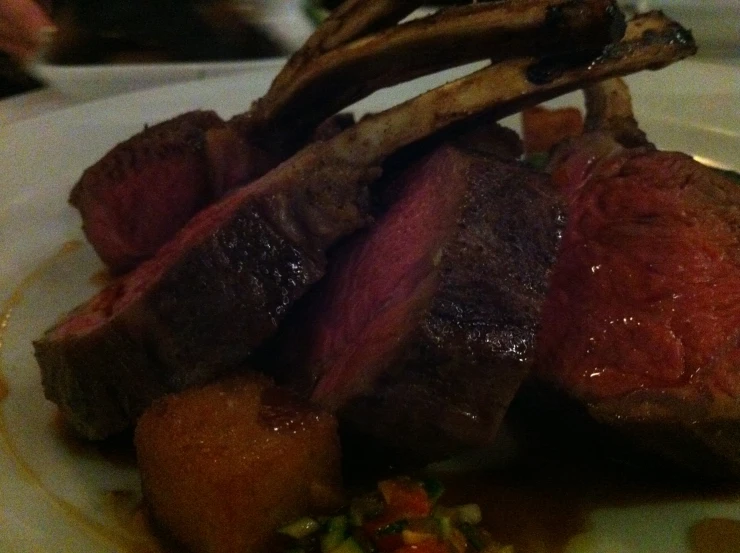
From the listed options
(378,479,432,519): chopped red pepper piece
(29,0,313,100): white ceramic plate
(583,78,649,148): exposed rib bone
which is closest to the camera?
(378,479,432,519): chopped red pepper piece

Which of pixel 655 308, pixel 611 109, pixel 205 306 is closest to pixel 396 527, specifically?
pixel 205 306

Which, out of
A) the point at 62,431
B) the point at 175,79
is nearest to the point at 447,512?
the point at 62,431

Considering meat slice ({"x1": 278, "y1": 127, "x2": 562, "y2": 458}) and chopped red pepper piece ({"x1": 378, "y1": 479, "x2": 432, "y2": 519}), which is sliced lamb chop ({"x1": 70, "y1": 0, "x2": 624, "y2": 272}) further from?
chopped red pepper piece ({"x1": 378, "y1": 479, "x2": 432, "y2": 519})

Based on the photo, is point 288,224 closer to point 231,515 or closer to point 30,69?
point 231,515

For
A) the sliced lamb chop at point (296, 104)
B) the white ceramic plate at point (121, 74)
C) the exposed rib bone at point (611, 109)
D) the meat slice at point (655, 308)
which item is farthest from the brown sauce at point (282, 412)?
the white ceramic plate at point (121, 74)

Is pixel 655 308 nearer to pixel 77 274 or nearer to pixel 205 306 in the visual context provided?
pixel 205 306

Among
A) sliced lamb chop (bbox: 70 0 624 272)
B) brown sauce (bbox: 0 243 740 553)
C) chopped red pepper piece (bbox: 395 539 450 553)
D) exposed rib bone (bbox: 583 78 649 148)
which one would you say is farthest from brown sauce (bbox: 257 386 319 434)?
exposed rib bone (bbox: 583 78 649 148)

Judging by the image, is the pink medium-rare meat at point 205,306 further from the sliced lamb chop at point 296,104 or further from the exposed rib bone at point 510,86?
the sliced lamb chop at point 296,104
